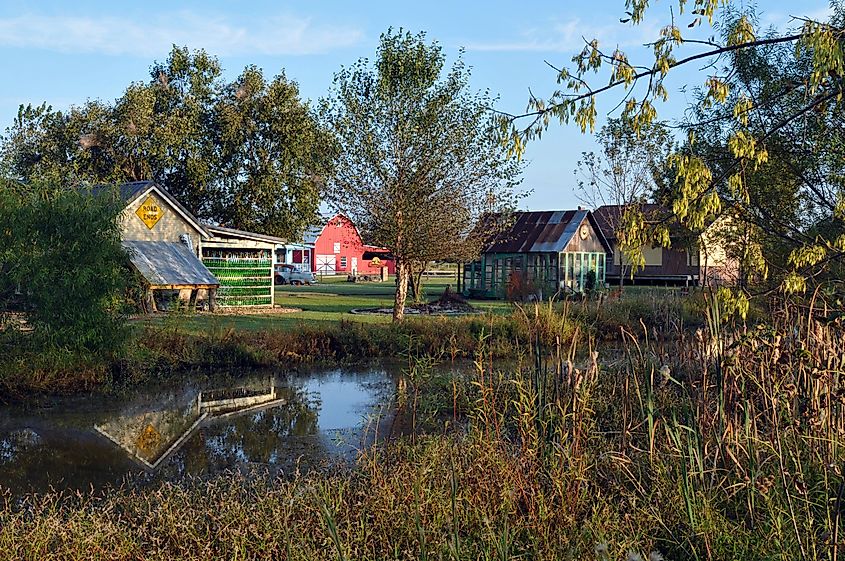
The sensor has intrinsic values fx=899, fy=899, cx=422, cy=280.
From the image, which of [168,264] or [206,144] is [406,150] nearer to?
[168,264]

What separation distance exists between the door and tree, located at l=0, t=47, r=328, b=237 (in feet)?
121

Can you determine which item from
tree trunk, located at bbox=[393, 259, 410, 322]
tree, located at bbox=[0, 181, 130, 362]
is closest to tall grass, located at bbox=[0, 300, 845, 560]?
tree, located at bbox=[0, 181, 130, 362]

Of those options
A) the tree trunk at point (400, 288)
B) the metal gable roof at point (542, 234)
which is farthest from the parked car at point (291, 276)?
the tree trunk at point (400, 288)

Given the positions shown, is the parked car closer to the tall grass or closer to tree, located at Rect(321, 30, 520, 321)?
tree, located at Rect(321, 30, 520, 321)

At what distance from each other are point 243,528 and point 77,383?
29.9 ft

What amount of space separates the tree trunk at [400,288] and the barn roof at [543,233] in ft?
41.0

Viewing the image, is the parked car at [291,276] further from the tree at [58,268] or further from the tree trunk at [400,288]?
the tree at [58,268]

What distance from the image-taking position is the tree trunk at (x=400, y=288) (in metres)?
23.2

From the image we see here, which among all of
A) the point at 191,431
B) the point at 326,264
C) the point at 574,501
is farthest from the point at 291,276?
the point at 574,501

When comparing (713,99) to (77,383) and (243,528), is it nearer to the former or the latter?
(243,528)

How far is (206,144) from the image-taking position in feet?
114

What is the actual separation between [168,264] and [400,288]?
20.7 ft

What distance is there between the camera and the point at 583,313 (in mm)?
19688

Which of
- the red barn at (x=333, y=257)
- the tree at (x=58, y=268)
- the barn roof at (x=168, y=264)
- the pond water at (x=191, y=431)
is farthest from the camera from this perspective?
the red barn at (x=333, y=257)
